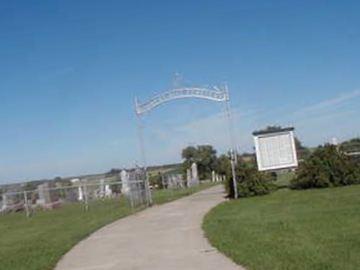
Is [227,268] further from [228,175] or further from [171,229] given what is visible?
[228,175]

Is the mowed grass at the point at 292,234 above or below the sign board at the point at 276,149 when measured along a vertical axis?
below

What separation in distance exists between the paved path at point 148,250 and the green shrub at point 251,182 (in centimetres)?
1007

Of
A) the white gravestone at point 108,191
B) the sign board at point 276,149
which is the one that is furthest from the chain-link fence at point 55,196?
the sign board at point 276,149

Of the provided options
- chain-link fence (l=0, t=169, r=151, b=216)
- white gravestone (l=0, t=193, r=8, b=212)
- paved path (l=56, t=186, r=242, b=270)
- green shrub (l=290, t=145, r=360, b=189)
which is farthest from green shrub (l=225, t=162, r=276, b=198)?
white gravestone (l=0, t=193, r=8, b=212)

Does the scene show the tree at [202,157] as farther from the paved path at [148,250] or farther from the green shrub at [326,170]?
the paved path at [148,250]

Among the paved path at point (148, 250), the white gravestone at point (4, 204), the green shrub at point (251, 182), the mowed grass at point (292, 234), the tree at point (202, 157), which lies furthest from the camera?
the tree at point (202, 157)

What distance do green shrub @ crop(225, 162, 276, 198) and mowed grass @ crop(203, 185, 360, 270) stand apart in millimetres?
7131

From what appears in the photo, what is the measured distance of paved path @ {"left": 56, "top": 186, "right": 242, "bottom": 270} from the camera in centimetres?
1113

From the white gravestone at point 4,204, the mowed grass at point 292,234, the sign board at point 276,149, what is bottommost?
the mowed grass at point 292,234

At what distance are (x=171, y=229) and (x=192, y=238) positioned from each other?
259 centimetres

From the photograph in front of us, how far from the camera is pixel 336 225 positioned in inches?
568

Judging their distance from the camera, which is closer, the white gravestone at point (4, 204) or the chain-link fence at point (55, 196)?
the chain-link fence at point (55, 196)

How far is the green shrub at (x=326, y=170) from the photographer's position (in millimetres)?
30656

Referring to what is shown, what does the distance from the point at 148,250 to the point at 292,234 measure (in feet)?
9.14
